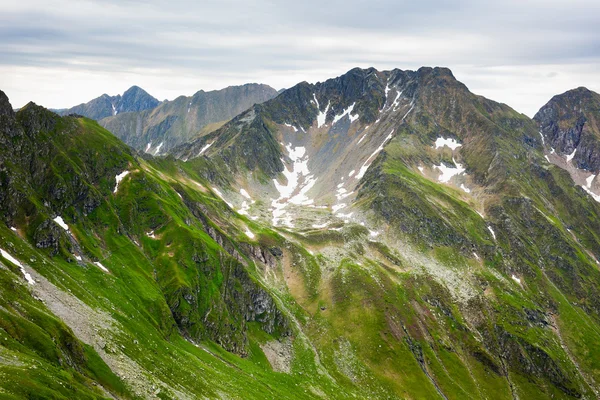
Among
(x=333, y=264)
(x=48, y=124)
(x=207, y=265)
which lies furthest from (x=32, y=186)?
(x=333, y=264)

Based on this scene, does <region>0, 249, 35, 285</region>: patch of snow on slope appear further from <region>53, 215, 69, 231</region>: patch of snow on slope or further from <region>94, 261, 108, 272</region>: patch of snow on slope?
<region>53, 215, 69, 231</region>: patch of snow on slope

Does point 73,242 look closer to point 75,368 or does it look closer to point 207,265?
point 207,265

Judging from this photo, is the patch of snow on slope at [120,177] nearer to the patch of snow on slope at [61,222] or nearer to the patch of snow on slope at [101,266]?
the patch of snow on slope at [61,222]

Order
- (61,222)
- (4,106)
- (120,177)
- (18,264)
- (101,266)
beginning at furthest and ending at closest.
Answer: (120,177)
(4,106)
(61,222)
(101,266)
(18,264)

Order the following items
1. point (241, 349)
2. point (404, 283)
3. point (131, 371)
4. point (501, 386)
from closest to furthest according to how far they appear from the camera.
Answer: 1. point (131, 371)
2. point (241, 349)
3. point (501, 386)
4. point (404, 283)

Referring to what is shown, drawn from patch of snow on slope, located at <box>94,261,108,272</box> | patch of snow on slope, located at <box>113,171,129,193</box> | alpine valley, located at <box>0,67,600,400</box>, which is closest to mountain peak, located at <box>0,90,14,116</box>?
alpine valley, located at <box>0,67,600,400</box>

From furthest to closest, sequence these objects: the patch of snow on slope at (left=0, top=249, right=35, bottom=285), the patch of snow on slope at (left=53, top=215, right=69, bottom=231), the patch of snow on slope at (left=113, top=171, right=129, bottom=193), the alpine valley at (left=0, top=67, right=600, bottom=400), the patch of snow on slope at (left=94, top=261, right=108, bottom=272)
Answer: the patch of snow on slope at (left=113, top=171, right=129, bottom=193) < the patch of snow on slope at (left=53, top=215, right=69, bottom=231) < the patch of snow on slope at (left=94, top=261, right=108, bottom=272) < the patch of snow on slope at (left=0, top=249, right=35, bottom=285) < the alpine valley at (left=0, top=67, right=600, bottom=400)

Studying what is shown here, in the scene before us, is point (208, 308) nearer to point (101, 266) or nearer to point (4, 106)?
point (101, 266)

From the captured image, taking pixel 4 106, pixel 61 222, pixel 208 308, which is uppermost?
pixel 4 106

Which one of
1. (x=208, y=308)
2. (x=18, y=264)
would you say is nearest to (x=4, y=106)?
(x=18, y=264)

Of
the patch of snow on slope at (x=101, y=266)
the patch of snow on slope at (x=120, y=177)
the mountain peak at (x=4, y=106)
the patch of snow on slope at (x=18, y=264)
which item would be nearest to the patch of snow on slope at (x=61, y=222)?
the patch of snow on slope at (x=101, y=266)

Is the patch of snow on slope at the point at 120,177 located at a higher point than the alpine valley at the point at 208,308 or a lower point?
higher
